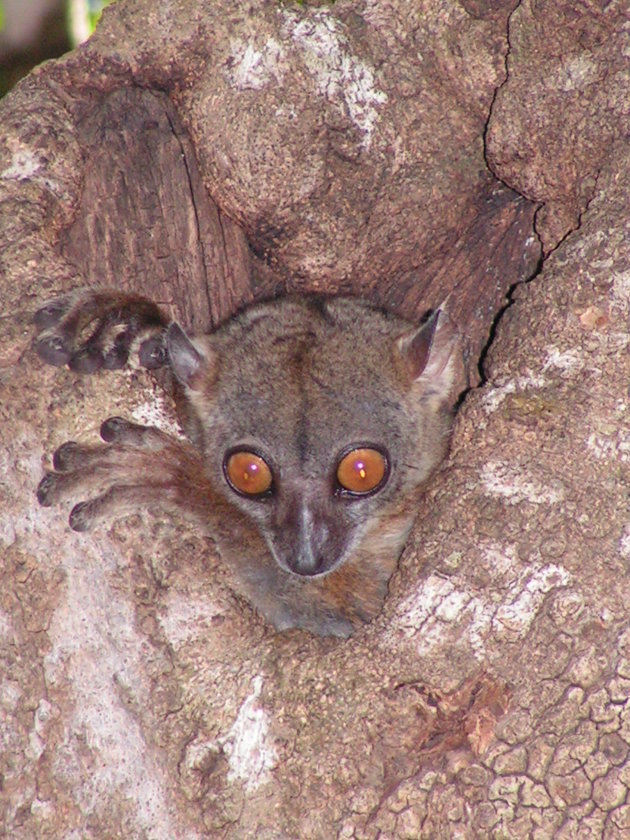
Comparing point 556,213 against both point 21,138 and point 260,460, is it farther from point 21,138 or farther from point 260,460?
point 21,138

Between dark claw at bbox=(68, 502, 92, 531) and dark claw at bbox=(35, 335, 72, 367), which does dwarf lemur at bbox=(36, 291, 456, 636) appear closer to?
dark claw at bbox=(35, 335, 72, 367)

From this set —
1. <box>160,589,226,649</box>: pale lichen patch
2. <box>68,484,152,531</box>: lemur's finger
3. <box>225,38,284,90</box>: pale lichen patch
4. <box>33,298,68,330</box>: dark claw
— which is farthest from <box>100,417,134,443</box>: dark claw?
<box>225,38,284,90</box>: pale lichen patch

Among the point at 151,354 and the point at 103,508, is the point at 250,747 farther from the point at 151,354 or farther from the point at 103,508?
the point at 151,354

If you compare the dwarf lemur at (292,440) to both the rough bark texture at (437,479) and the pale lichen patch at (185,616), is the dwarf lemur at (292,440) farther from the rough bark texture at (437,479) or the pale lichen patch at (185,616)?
the pale lichen patch at (185,616)

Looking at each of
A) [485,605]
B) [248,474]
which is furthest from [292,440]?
[485,605]

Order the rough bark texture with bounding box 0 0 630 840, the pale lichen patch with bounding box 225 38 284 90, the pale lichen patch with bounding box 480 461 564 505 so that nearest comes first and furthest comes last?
the rough bark texture with bounding box 0 0 630 840
the pale lichen patch with bounding box 480 461 564 505
the pale lichen patch with bounding box 225 38 284 90
